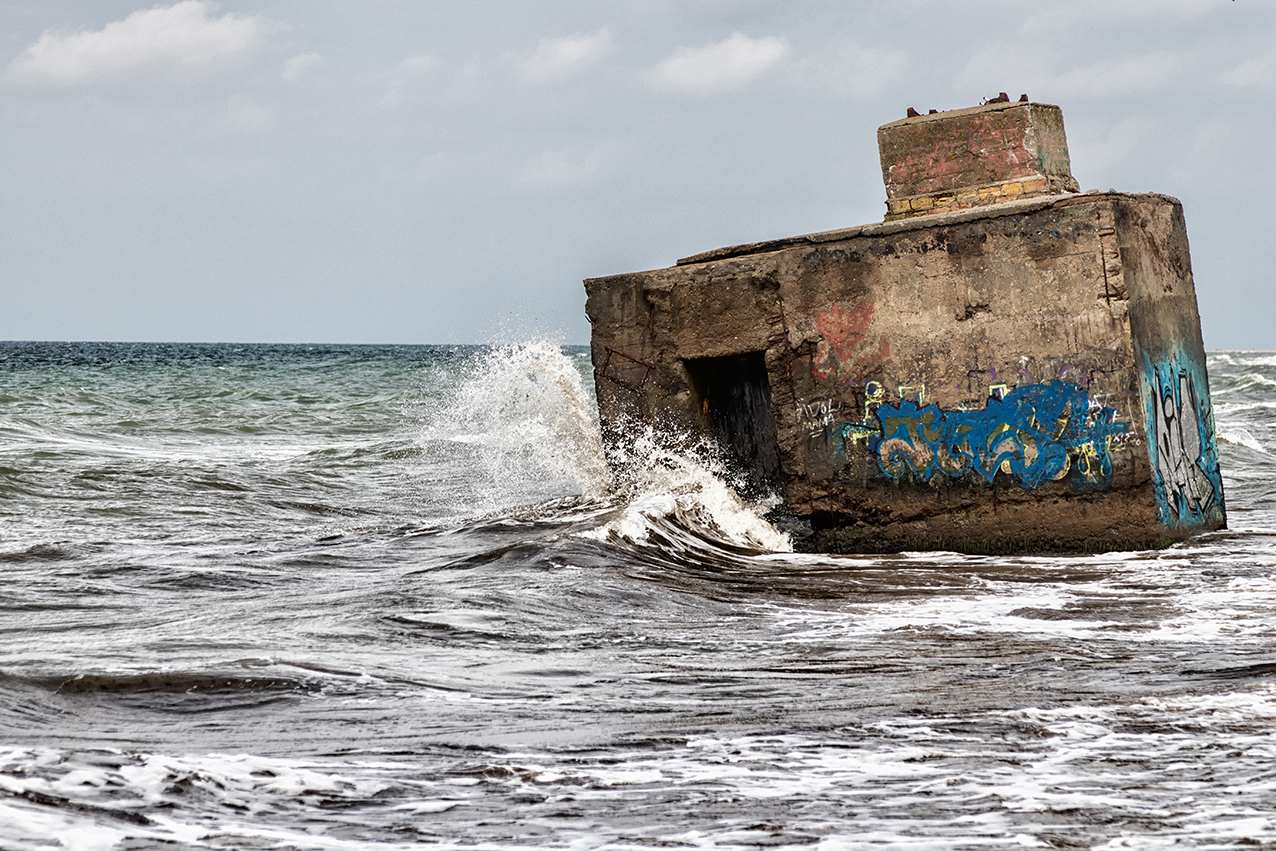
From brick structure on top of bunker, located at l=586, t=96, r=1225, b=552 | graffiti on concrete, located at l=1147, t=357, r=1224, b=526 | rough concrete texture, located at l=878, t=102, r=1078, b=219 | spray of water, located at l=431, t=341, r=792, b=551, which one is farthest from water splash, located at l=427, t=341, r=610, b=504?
graffiti on concrete, located at l=1147, t=357, r=1224, b=526

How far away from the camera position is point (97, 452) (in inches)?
539

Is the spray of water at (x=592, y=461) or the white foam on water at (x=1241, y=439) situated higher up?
the spray of water at (x=592, y=461)

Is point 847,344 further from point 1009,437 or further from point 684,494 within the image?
point 684,494

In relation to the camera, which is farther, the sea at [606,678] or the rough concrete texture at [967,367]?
the rough concrete texture at [967,367]

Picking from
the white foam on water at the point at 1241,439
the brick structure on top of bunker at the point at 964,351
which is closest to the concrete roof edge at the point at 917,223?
the brick structure on top of bunker at the point at 964,351

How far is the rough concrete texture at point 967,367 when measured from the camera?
6863 mm

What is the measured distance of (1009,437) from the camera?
23.2 ft

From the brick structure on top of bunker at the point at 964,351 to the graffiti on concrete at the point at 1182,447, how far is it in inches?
0.8

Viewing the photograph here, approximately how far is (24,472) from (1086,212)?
8808mm

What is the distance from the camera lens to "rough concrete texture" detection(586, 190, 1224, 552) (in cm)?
686

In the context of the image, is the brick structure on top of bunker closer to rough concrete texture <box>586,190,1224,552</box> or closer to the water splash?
rough concrete texture <box>586,190,1224,552</box>

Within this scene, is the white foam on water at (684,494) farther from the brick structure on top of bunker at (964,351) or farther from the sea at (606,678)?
the brick structure on top of bunker at (964,351)

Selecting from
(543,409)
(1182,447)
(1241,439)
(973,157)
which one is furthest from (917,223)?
(1241,439)

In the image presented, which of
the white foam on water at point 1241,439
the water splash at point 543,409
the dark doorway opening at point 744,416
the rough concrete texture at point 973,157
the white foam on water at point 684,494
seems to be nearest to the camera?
the rough concrete texture at point 973,157
